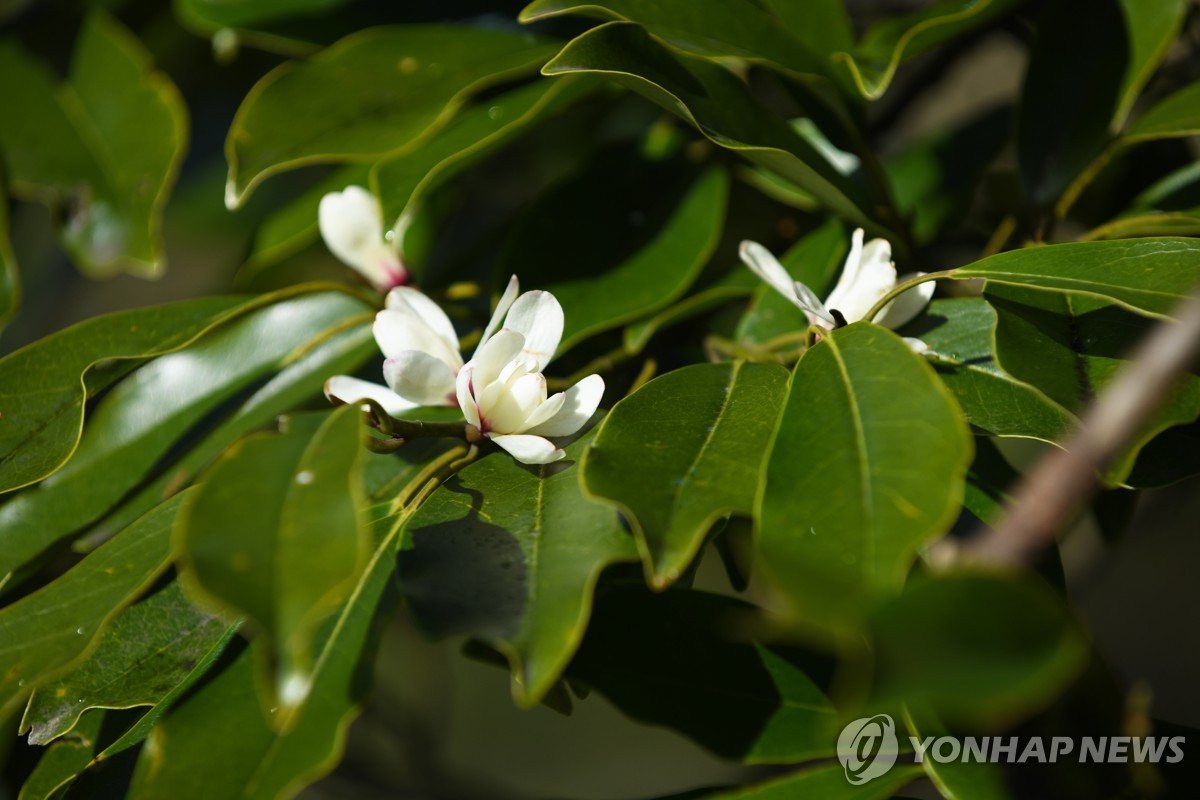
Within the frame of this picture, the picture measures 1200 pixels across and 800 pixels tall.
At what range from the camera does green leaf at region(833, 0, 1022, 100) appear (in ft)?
2.28

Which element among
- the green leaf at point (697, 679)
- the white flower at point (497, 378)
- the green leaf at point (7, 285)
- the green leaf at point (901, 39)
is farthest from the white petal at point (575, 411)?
the green leaf at point (7, 285)

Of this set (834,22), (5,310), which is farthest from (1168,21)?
(5,310)

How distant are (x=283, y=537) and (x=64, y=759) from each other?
1.11 feet

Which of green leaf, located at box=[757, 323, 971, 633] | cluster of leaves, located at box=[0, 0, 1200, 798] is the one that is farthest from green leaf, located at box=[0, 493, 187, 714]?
green leaf, located at box=[757, 323, 971, 633]

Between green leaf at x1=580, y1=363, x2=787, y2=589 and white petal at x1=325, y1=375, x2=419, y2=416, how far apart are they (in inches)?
6.7

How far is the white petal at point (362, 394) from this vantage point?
1.95ft

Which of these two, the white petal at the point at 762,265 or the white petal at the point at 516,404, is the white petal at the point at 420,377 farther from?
the white petal at the point at 762,265

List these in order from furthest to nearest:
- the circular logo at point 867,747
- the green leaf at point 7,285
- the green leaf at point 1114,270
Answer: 1. the green leaf at point 7,285
2. the circular logo at point 867,747
3. the green leaf at point 1114,270

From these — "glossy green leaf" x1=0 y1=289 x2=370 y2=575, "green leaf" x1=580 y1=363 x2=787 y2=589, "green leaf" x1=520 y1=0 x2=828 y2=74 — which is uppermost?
"green leaf" x1=520 y1=0 x2=828 y2=74

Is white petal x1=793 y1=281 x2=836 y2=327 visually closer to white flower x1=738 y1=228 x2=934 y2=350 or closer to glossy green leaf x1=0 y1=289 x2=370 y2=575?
white flower x1=738 y1=228 x2=934 y2=350

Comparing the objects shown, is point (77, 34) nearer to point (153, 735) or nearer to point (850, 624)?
point (153, 735)

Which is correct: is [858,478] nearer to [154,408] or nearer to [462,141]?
[462,141]

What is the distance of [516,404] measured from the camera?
570mm

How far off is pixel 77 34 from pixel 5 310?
53 cm
